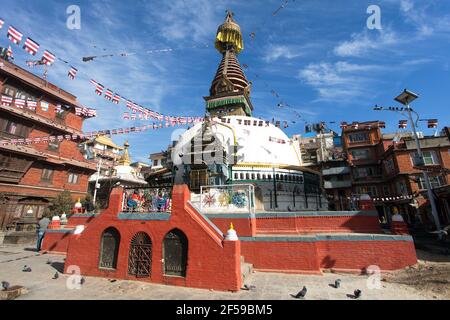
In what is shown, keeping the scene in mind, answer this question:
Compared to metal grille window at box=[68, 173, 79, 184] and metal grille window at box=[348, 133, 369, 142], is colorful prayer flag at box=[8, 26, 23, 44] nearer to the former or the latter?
metal grille window at box=[68, 173, 79, 184]

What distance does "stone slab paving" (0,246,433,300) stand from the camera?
305 inches

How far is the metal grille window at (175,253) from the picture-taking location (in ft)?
30.0

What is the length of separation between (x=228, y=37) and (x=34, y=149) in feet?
108

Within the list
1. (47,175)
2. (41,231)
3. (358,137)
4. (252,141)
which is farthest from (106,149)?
(358,137)

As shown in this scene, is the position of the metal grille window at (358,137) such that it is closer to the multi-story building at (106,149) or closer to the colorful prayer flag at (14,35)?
the colorful prayer flag at (14,35)

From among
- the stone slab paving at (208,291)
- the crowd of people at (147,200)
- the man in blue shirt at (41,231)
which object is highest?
the crowd of people at (147,200)

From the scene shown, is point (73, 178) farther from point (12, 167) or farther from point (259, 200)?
point (259, 200)

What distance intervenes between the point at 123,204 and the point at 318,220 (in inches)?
387

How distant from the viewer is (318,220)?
12906mm

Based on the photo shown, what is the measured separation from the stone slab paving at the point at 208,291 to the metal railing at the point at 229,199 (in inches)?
133

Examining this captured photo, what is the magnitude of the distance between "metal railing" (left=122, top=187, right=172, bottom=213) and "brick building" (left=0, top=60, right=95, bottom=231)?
45.7 feet

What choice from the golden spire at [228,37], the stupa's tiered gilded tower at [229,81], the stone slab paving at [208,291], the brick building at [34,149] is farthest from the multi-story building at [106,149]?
the stone slab paving at [208,291]

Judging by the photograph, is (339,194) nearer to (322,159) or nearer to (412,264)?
(322,159)
